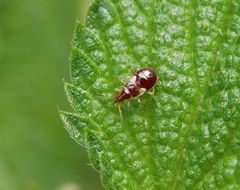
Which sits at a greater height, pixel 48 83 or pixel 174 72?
pixel 174 72

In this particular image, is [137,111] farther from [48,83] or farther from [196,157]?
[48,83]

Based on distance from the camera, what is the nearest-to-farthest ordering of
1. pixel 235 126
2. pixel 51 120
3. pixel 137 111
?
pixel 235 126 < pixel 137 111 < pixel 51 120

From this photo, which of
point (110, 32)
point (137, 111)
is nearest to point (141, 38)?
point (110, 32)

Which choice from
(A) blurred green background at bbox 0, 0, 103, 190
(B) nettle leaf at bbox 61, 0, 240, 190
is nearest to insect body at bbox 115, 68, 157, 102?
(B) nettle leaf at bbox 61, 0, 240, 190

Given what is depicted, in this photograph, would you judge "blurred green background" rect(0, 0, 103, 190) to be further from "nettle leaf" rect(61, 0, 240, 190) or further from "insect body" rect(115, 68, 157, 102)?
"nettle leaf" rect(61, 0, 240, 190)

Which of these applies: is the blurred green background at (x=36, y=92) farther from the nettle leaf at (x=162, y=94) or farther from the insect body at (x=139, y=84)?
the nettle leaf at (x=162, y=94)

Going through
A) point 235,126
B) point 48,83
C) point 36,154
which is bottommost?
point 36,154
